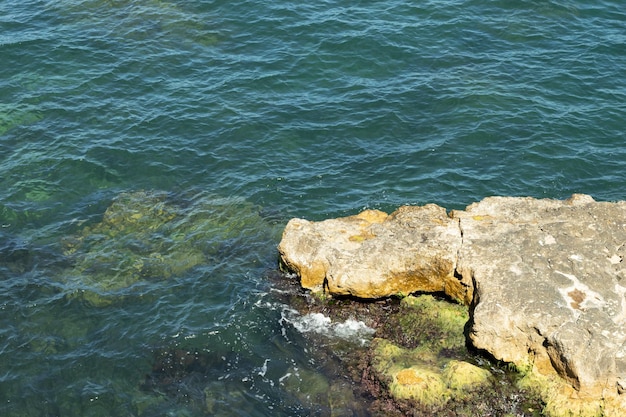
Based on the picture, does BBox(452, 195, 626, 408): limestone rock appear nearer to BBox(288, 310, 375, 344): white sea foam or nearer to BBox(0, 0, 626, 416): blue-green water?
BBox(288, 310, 375, 344): white sea foam

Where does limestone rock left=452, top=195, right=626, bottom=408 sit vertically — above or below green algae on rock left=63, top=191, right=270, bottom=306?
above

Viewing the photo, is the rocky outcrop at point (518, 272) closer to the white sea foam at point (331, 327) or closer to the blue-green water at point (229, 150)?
the white sea foam at point (331, 327)

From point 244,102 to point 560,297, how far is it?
23774 mm

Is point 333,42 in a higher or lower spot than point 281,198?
higher

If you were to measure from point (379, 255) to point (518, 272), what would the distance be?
5.30 meters

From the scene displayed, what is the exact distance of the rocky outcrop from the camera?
80.0 ft

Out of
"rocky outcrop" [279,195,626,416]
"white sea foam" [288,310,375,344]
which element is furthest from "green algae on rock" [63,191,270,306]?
"white sea foam" [288,310,375,344]

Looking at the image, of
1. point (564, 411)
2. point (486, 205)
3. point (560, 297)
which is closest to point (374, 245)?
point (486, 205)

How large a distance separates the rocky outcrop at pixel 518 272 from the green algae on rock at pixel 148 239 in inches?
214

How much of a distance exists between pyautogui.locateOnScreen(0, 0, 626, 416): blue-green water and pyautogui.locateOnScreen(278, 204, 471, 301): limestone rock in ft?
8.11

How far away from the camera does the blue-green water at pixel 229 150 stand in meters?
28.5

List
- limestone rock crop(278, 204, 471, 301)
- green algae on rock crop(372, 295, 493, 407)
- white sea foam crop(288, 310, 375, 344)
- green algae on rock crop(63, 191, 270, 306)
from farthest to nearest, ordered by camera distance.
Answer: green algae on rock crop(63, 191, 270, 306) < limestone rock crop(278, 204, 471, 301) < white sea foam crop(288, 310, 375, 344) < green algae on rock crop(372, 295, 493, 407)

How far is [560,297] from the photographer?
2592 centimetres

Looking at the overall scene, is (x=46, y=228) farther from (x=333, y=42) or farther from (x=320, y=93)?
(x=333, y=42)
